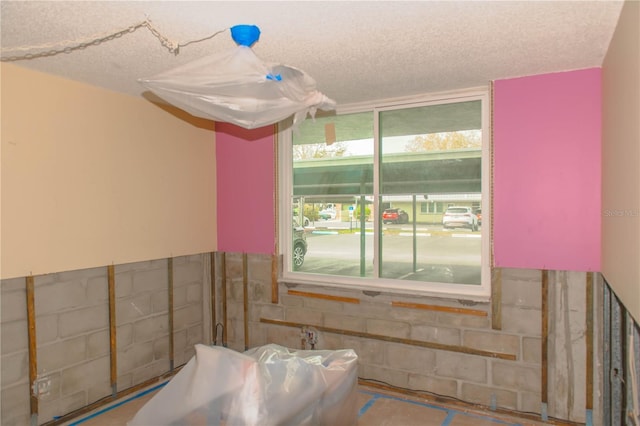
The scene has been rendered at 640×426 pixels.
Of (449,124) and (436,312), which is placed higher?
(449,124)

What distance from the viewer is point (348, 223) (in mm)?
4207

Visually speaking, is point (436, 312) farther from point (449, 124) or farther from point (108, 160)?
point (108, 160)

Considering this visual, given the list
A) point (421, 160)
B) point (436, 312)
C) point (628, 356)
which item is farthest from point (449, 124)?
point (628, 356)

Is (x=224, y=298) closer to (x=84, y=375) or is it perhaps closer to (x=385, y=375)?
(x=84, y=375)

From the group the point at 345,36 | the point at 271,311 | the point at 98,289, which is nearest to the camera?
the point at 345,36

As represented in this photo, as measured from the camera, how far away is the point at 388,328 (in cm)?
380

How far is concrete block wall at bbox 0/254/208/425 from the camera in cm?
300

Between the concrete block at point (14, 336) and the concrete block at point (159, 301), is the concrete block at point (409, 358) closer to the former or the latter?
the concrete block at point (159, 301)

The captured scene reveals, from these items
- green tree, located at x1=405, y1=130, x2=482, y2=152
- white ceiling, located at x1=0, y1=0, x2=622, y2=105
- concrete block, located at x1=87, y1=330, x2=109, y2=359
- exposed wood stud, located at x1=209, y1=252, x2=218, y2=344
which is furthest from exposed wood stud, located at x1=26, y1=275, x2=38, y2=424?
green tree, located at x1=405, y1=130, x2=482, y2=152

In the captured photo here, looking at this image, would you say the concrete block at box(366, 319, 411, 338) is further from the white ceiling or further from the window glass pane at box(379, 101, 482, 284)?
the white ceiling

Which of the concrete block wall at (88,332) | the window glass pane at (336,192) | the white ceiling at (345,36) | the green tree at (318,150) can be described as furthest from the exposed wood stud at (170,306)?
the white ceiling at (345,36)

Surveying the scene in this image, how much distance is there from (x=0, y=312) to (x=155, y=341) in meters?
1.38

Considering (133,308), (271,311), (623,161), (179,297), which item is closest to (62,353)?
(133,308)

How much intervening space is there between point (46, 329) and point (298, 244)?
2311mm
